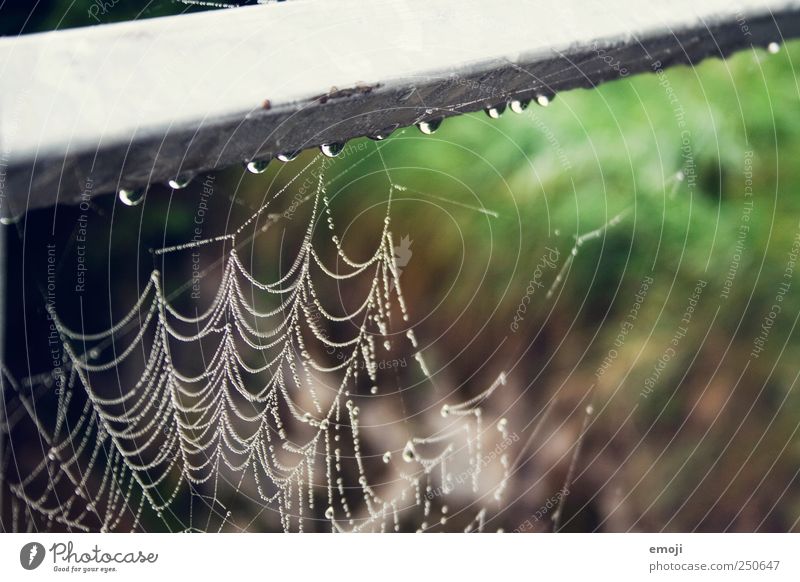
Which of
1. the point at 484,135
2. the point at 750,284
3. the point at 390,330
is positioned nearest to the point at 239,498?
the point at 390,330

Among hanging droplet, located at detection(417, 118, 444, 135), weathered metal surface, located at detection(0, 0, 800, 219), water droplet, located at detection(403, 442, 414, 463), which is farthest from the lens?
water droplet, located at detection(403, 442, 414, 463)

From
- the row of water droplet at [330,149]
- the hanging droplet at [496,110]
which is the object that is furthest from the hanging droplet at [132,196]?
the hanging droplet at [496,110]

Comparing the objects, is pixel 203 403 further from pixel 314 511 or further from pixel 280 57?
pixel 280 57

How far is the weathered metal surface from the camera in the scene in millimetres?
414

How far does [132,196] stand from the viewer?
53 cm

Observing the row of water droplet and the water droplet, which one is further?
the water droplet

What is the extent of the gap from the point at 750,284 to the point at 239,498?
46 centimetres
